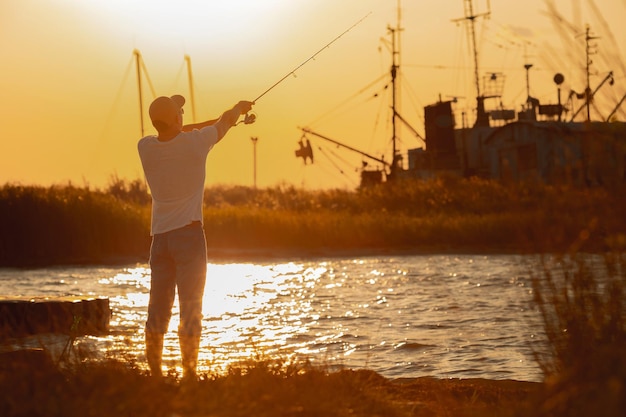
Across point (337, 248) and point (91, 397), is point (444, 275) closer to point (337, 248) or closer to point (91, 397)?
point (337, 248)

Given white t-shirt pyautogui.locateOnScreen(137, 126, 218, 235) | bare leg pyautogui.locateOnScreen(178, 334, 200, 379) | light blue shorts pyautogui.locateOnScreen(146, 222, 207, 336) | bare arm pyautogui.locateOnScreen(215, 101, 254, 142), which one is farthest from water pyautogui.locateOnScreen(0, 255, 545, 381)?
bare arm pyautogui.locateOnScreen(215, 101, 254, 142)

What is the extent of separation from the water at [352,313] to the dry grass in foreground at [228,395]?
1.98 ft

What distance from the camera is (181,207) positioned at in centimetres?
721

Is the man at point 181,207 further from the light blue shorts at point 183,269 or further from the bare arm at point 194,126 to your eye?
the bare arm at point 194,126

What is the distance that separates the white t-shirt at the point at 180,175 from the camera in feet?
23.6

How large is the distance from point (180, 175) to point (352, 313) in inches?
303

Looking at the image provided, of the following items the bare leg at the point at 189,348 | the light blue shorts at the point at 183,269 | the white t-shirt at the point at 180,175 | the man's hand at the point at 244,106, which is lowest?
the bare leg at the point at 189,348

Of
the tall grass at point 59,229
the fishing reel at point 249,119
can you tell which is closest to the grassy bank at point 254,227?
the tall grass at point 59,229

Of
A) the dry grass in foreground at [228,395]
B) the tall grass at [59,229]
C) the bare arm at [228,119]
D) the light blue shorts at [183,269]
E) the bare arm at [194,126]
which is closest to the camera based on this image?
the dry grass in foreground at [228,395]

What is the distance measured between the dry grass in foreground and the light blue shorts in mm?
447

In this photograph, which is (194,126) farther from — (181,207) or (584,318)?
(584,318)

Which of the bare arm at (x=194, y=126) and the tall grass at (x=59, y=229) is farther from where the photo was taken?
the tall grass at (x=59, y=229)

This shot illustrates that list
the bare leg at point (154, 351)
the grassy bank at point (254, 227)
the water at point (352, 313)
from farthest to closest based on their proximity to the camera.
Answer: the grassy bank at point (254, 227), the water at point (352, 313), the bare leg at point (154, 351)

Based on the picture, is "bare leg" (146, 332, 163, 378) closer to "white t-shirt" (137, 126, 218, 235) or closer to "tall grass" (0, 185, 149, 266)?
"white t-shirt" (137, 126, 218, 235)
